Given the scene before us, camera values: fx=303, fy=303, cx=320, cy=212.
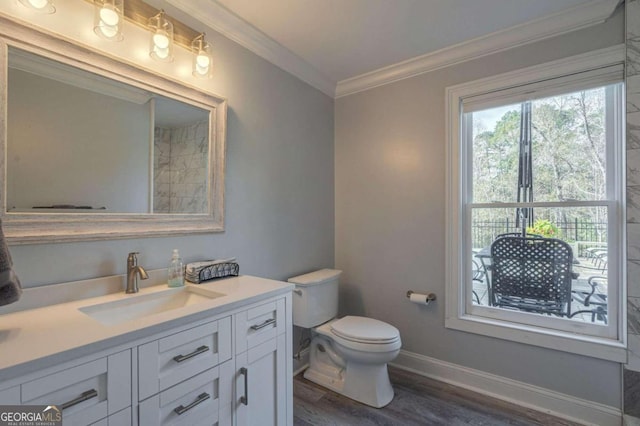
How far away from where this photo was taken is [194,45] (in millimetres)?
1595

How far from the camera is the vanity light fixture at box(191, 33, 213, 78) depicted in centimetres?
Result: 159

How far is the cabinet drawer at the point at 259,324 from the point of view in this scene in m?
1.21

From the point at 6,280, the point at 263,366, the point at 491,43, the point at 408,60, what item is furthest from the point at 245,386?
the point at 491,43

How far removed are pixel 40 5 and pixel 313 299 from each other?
195 cm

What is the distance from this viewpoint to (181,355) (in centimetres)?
100

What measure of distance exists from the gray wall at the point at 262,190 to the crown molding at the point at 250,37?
0.05m

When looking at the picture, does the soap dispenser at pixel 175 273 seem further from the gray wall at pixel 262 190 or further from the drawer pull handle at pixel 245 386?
the drawer pull handle at pixel 245 386

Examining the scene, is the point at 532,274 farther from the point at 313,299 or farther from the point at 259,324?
the point at 259,324

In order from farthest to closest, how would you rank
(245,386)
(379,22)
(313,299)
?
(313,299) → (379,22) → (245,386)

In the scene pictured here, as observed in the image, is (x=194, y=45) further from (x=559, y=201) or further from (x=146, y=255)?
(x=559, y=201)

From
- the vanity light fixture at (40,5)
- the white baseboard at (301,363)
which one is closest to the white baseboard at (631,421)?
the white baseboard at (301,363)

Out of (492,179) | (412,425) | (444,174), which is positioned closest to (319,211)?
(444,174)

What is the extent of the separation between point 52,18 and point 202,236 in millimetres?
→ 1074

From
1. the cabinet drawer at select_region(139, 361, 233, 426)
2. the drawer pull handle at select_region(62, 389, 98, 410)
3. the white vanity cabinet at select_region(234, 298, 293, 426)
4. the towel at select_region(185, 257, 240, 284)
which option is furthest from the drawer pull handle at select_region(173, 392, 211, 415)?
the towel at select_region(185, 257, 240, 284)
